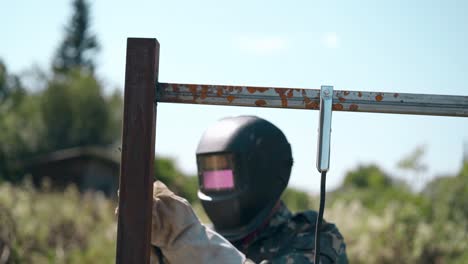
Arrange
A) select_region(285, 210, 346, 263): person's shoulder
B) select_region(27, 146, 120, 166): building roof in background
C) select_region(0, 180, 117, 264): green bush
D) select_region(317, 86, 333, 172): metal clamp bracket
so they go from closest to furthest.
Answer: select_region(317, 86, 333, 172): metal clamp bracket < select_region(285, 210, 346, 263): person's shoulder < select_region(0, 180, 117, 264): green bush < select_region(27, 146, 120, 166): building roof in background

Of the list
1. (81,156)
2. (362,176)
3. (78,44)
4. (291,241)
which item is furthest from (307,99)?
(78,44)

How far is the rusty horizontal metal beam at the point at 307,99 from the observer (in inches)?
64.1

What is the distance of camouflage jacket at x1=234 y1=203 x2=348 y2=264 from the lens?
2418 mm


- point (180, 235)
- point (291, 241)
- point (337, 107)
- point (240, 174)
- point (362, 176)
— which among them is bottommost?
point (362, 176)

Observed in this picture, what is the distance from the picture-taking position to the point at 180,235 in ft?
6.18

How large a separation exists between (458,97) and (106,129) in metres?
44.1

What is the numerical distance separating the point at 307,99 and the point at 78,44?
171ft

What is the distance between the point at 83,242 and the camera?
1006cm

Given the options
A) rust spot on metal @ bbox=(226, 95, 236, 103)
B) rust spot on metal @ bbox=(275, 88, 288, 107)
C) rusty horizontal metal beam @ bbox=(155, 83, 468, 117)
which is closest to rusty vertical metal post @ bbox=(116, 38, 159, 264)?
rusty horizontal metal beam @ bbox=(155, 83, 468, 117)

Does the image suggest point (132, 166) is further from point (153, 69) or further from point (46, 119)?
point (46, 119)

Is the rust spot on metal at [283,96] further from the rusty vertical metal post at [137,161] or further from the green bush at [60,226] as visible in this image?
the green bush at [60,226]

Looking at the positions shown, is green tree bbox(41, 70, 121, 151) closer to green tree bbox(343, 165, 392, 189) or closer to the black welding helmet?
green tree bbox(343, 165, 392, 189)

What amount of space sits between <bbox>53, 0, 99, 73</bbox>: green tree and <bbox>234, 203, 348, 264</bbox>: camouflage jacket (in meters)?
49.6

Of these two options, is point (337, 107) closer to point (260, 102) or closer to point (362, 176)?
point (260, 102)
